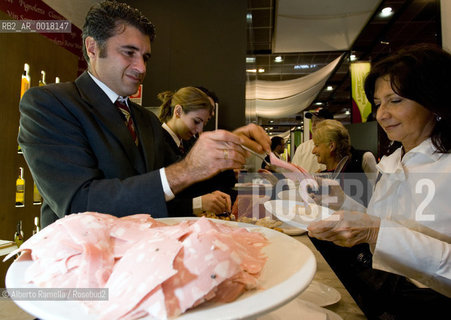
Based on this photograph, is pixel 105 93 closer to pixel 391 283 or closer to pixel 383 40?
pixel 391 283

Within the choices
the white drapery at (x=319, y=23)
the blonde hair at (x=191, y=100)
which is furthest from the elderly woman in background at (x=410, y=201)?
the white drapery at (x=319, y=23)

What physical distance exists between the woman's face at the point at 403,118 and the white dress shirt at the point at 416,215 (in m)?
0.07

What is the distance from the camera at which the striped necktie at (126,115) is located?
1.34 m

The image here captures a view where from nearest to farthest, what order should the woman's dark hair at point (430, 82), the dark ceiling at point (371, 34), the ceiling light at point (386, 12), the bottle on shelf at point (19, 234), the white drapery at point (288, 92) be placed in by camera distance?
the woman's dark hair at point (430, 82) < the bottle on shelf at point (19, 234) < the dark ceiling at point (371, 34) < the ceiling light at point (386, 12) < the white drapery at point (288, 92)

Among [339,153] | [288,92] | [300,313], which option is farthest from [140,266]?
[288,92]

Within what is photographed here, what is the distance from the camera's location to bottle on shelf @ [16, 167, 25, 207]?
2557 millimetres

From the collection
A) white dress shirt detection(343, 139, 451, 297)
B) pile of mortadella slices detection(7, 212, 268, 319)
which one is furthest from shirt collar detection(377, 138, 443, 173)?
pile of mortadella slices detection(7, 212, 268, 319)

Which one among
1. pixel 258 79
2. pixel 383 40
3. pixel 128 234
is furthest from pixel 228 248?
pixel 258 79

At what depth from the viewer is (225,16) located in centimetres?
370

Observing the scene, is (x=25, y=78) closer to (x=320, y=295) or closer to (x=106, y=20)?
(x=106, y=20)

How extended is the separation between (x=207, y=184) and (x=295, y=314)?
88.2 inches

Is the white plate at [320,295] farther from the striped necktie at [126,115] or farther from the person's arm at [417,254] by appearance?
the striped necktie at [126,115]

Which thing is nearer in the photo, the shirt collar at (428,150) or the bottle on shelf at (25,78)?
the shirt collar at (428,150)

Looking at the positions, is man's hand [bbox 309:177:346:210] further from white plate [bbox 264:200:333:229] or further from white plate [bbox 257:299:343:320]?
white plate [bbox 257:299:343:320]
